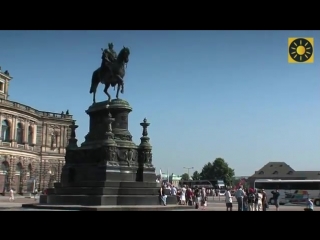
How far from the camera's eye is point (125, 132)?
21750 mm

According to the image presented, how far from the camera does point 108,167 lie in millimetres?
19797

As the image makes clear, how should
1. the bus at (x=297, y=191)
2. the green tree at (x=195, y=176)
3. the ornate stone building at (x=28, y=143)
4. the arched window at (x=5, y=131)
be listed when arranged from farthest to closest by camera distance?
the green tree at (x=195, y=176), the arched window at (x=5, y=131), the ornate stone building at (x=28, y=143), the bus at (x=297, y=191)

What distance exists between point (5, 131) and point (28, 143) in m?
6.18

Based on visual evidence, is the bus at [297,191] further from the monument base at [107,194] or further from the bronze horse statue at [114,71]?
the bronze horse statue at [114,71]

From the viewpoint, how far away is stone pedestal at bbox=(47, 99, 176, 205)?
1928 cm

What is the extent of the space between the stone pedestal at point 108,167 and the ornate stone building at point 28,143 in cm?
3992

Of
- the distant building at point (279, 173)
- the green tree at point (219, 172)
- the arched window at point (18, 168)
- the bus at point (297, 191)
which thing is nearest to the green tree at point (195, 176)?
the green tree at point (219, 172)

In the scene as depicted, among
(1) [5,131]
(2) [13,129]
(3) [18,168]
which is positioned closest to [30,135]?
(2) [13,129]

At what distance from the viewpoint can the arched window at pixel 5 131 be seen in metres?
66.3

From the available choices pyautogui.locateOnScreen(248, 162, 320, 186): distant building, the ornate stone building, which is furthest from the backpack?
pyautogui.locateOnScreen(248, 162, 320, 186): distant building

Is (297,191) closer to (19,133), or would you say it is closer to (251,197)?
(251,197)
